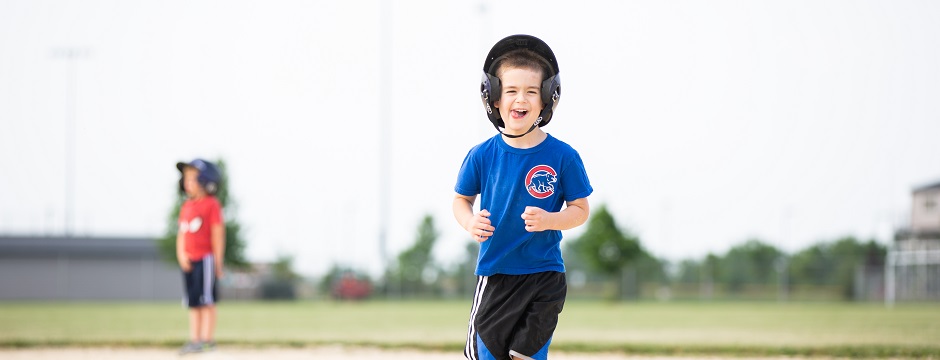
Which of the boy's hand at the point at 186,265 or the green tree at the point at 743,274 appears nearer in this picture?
the boy's hand at the point at 186,265

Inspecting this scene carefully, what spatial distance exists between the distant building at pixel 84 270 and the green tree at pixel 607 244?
2289 cm

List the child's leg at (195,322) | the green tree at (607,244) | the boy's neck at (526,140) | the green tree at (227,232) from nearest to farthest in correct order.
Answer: the boy's neck at (526,140) < the child's leg at (195,322) < the green tree at (227,232) < the green tree at (607,244)

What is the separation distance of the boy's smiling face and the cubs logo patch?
8.8 inches

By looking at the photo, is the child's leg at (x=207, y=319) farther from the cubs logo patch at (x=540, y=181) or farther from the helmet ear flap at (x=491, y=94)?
the cubs logo patch at (x=540, y=181)

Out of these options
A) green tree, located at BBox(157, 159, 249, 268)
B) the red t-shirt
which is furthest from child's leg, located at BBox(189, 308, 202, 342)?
green tree, located at BBox(157, 159, 249, 268)

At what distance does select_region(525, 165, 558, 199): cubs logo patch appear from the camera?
189 inches

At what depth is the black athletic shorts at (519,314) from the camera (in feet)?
16.0

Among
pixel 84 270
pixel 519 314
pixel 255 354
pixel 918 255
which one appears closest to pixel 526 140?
pixel 519 314

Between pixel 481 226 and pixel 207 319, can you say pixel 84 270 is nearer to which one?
pixel 207 319

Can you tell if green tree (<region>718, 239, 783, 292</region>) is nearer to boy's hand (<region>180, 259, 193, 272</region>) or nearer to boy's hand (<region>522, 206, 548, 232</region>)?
boy's hand (<region>180, 259, 193, 272</region>)

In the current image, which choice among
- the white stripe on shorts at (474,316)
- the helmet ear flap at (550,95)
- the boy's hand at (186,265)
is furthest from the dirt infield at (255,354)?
the helmet ear flap at (550,95)

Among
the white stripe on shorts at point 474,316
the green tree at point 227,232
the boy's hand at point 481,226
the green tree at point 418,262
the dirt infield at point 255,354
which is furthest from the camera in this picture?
the green tree at point 418,262

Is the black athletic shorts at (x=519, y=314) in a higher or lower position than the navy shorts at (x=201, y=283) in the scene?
higher

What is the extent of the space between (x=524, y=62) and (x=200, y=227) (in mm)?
Result: 6447
